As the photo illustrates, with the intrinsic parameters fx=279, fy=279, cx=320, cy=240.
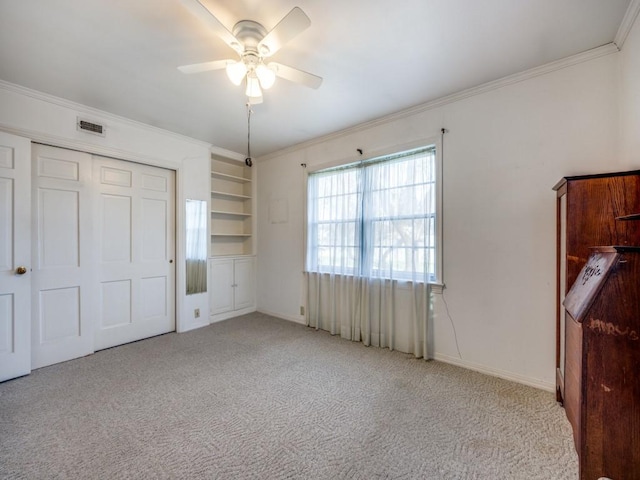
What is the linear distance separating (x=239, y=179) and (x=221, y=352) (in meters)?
2.67

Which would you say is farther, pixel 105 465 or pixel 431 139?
pixel 431 139

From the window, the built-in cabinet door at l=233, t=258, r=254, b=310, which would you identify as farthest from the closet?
the window

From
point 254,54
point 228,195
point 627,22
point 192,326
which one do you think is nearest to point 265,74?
point 254,54

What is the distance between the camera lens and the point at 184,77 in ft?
7.80

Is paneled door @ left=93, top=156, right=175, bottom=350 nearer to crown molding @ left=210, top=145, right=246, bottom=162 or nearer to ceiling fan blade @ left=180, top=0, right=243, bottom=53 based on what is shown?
crown molding @ left=210, top=145, right=246, bottom=162

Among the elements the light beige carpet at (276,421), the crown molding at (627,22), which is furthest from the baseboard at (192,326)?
the crown molding at (627,22)

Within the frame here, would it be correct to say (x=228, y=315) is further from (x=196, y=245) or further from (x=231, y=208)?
(x=231, y=208)

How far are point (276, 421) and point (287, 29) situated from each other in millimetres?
2432

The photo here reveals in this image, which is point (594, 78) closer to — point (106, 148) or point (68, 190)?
point (106, 148)

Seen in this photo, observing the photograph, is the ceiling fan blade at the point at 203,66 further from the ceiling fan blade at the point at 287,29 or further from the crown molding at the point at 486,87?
the crown molding at the point at 486,87

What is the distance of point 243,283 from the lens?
455cm

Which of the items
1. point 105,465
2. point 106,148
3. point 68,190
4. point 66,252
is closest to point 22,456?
point 105,465

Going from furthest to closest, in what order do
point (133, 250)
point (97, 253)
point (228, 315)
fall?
1. point (228, 315)
2. point (133, 250)
3. point (97, 253)

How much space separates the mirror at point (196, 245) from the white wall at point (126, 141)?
0.09m
